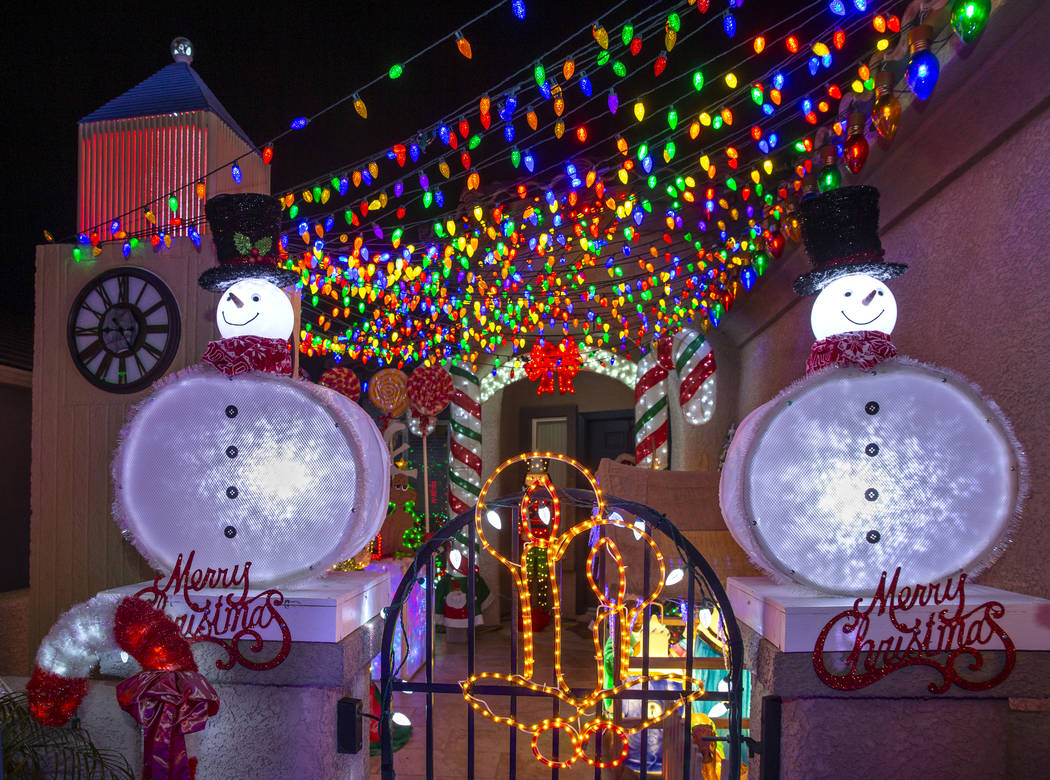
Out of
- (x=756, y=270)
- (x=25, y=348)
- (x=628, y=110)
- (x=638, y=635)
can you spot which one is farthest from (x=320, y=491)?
(x=25, y=348)

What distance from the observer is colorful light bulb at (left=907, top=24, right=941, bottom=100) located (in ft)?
8.06

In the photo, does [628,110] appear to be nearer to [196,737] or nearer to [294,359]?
[294,359]

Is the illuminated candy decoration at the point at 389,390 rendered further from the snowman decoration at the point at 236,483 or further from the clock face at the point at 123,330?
the snowman decoration at the point at 236,483

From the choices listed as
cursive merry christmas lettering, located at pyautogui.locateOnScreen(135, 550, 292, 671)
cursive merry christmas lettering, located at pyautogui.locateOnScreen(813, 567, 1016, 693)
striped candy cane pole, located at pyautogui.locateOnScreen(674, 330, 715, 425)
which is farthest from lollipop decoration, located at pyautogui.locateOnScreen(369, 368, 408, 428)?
cursive merry christmas lettering, located at pyautogui.locateOnScreen(813, 567, 1016, 693)

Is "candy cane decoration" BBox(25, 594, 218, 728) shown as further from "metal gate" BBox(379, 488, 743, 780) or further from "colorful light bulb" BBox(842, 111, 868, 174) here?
"colorful light bulb" BBox(842, 111, 868, 174)

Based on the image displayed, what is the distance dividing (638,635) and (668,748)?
1.29 m

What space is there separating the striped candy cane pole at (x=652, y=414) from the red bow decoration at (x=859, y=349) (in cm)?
551

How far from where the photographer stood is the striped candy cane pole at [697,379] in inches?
280

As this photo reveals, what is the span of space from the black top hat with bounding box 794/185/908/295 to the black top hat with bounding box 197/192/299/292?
1.85 meters

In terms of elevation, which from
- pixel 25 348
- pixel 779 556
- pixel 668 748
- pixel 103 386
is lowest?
pixel 668 748

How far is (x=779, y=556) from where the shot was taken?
2.17m

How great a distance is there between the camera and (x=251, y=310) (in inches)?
99.3

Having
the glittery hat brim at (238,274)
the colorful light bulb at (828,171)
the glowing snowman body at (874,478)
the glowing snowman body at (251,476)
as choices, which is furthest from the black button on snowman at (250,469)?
the colorful light bulb at (828,171)

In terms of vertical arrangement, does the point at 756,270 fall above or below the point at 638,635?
above
